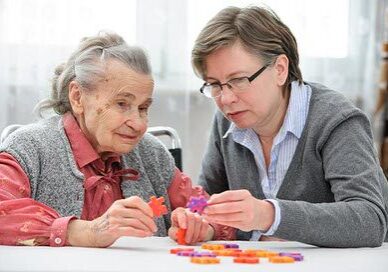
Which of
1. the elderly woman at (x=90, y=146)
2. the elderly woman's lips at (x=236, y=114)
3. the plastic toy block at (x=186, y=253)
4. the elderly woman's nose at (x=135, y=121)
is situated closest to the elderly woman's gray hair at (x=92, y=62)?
the elderly woman at (x=90, y=146)

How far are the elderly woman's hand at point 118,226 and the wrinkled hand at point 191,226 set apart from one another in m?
0.17

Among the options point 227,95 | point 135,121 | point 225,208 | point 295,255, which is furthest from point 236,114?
point 295,255

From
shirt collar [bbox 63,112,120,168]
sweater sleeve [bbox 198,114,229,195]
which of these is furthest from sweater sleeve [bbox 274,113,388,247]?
shirt collar [bbox 63,112,120,168]

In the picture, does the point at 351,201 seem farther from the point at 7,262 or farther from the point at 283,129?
the point at 7,262

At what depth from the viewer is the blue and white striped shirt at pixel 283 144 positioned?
84.4 inches

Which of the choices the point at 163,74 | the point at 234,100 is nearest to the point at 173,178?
the point at 234,100

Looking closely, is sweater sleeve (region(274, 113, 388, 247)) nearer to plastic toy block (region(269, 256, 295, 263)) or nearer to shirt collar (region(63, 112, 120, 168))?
plastic toy block (region(269, 256, 295, 263))

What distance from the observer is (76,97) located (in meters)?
2.04

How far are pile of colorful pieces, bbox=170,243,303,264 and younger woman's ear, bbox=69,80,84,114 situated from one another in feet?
1.76

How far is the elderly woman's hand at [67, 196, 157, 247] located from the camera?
5.52ft

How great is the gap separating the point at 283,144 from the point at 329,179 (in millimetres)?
215

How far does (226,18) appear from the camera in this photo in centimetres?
213

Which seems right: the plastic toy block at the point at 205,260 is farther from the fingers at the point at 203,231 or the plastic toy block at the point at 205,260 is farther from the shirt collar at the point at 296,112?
the shirt collar at the point at 296,112

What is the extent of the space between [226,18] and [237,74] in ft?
0.56
